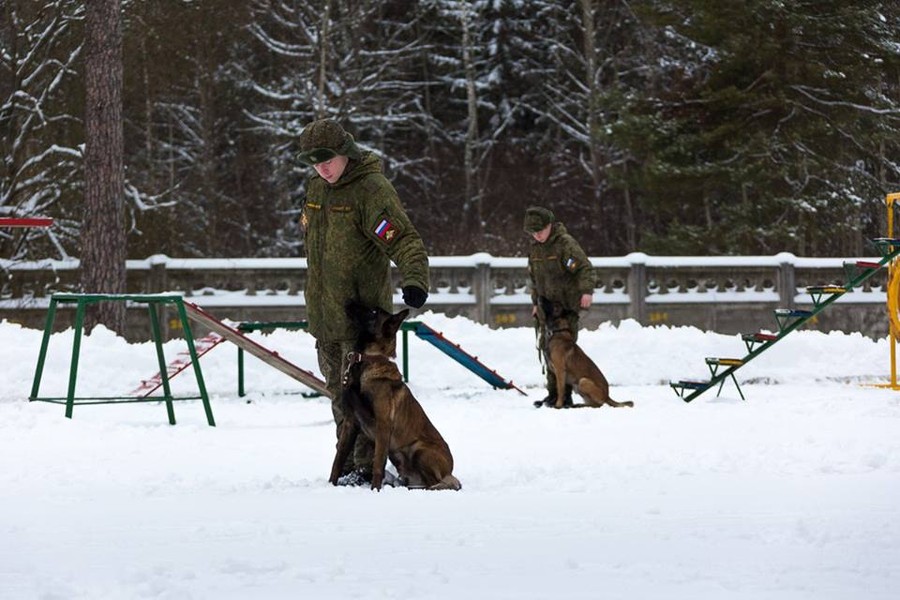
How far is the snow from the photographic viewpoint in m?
4.94

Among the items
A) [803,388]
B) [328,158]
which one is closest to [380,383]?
[328,158]

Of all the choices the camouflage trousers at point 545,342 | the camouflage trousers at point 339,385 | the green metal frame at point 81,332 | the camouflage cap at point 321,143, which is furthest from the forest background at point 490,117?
the camouflage cap at point 321,143

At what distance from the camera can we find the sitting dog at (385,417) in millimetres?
7164

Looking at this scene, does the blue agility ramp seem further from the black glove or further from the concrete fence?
the concrete fence

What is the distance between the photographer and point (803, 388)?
1494 centimetres

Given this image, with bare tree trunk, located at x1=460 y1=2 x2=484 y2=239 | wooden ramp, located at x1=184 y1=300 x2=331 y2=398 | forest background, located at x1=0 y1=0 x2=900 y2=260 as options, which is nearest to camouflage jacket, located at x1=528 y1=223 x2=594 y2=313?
wooden ramp, located at x1=184 y1=300 x2=331 y2=398

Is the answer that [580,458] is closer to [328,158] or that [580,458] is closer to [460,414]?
[328,158]

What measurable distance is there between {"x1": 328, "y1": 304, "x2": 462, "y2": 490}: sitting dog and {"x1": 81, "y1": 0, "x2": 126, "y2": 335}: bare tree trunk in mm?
11873

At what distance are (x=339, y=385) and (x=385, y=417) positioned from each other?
2.13 ft

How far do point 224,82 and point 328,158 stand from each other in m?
28.7

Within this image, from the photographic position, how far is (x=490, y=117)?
125 ft

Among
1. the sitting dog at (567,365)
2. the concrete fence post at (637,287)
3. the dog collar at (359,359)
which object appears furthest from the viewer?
the concrete fence post at (637,287)

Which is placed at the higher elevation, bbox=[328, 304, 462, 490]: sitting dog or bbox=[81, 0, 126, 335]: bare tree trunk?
bbox=[81, 0, 126, 335]: bare tree trunk

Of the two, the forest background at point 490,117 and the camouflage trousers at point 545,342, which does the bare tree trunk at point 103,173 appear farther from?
the camouflage trousers at point 545,342
